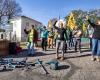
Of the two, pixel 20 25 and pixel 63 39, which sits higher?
pixel 20 25

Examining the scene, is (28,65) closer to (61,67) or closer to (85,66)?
(61,67)

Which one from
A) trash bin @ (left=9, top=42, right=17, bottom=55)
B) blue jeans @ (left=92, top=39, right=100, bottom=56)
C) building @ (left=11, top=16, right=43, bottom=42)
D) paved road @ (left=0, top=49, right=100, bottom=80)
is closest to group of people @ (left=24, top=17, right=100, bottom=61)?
blue jeans @ (left=92, top=39, right=100, bottom=56)

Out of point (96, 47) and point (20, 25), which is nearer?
point (96, 47)

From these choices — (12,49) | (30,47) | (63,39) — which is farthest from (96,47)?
(12,49)

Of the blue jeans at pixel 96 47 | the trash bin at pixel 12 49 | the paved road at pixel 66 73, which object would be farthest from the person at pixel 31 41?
the blue jeans at pixel 96 47

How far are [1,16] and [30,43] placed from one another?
5333 centimetres

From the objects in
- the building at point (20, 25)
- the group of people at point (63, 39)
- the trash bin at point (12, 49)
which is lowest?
the trash bin at point (12, 49)

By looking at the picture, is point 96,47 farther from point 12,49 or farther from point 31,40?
point 12,49

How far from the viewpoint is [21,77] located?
38.3 feet

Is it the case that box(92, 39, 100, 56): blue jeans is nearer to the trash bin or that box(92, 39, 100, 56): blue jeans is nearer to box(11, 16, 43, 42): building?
the trash bin

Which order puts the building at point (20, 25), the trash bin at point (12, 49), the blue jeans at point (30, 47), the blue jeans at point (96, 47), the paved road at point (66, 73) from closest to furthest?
1. the paved road at point (66, 73)
2. the blue jeans at point (96, 47)
3. the blue jeans at point (30, 47)
4. the trash bin at point (12, 49)
5. the building at point (20, 25)

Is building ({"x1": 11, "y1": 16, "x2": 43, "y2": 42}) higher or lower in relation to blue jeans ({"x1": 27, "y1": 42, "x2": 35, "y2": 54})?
higher

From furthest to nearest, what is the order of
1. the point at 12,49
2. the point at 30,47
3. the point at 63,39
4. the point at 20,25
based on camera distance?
the point at 20,25 < the point at 12,49 < the point at 30,47 < the point at 63,39

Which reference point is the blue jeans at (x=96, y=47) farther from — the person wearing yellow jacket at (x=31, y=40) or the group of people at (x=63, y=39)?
the person wearing yellow jacket at (x=31, y=40)
